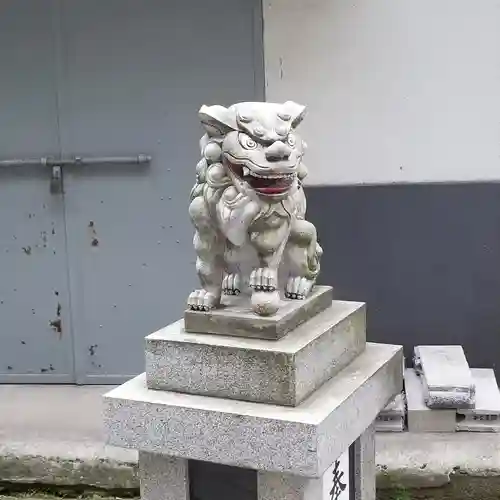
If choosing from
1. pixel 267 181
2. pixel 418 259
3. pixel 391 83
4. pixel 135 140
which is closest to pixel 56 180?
pixel 135 140

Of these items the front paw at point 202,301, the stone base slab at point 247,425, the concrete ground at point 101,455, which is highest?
the front paw at point 202,301

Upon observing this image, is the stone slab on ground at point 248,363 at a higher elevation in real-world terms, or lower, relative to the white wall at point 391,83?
lower

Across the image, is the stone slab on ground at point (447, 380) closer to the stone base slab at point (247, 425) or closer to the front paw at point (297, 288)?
the stone base slab at point (247, 425)

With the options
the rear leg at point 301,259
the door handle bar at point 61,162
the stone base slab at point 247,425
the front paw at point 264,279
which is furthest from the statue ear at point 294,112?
the door handle bar at point 61,162

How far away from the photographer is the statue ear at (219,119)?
2.04m

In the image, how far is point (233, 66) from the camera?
3428 mm

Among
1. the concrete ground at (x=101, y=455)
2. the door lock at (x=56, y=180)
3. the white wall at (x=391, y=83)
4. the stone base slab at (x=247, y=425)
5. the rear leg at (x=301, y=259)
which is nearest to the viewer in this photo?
the stone base slab at (x=247, y=425)

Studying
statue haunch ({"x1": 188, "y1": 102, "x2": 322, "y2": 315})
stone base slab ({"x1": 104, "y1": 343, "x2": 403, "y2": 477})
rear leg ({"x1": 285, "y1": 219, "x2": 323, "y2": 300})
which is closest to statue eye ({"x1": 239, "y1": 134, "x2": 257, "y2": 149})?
statue haunch ({"x1": 188, "y1": 102, "x2": 322, "y2": 315})

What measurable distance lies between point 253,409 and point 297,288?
0.40m

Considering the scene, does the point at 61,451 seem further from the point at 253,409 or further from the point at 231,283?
the point at 253,409

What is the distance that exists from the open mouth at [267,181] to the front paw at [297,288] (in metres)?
0.32

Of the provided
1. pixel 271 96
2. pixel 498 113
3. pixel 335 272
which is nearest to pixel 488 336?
pixel 335 272

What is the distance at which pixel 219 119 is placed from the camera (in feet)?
6.68

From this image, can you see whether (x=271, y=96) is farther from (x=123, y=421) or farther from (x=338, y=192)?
(x=123, y=421)
